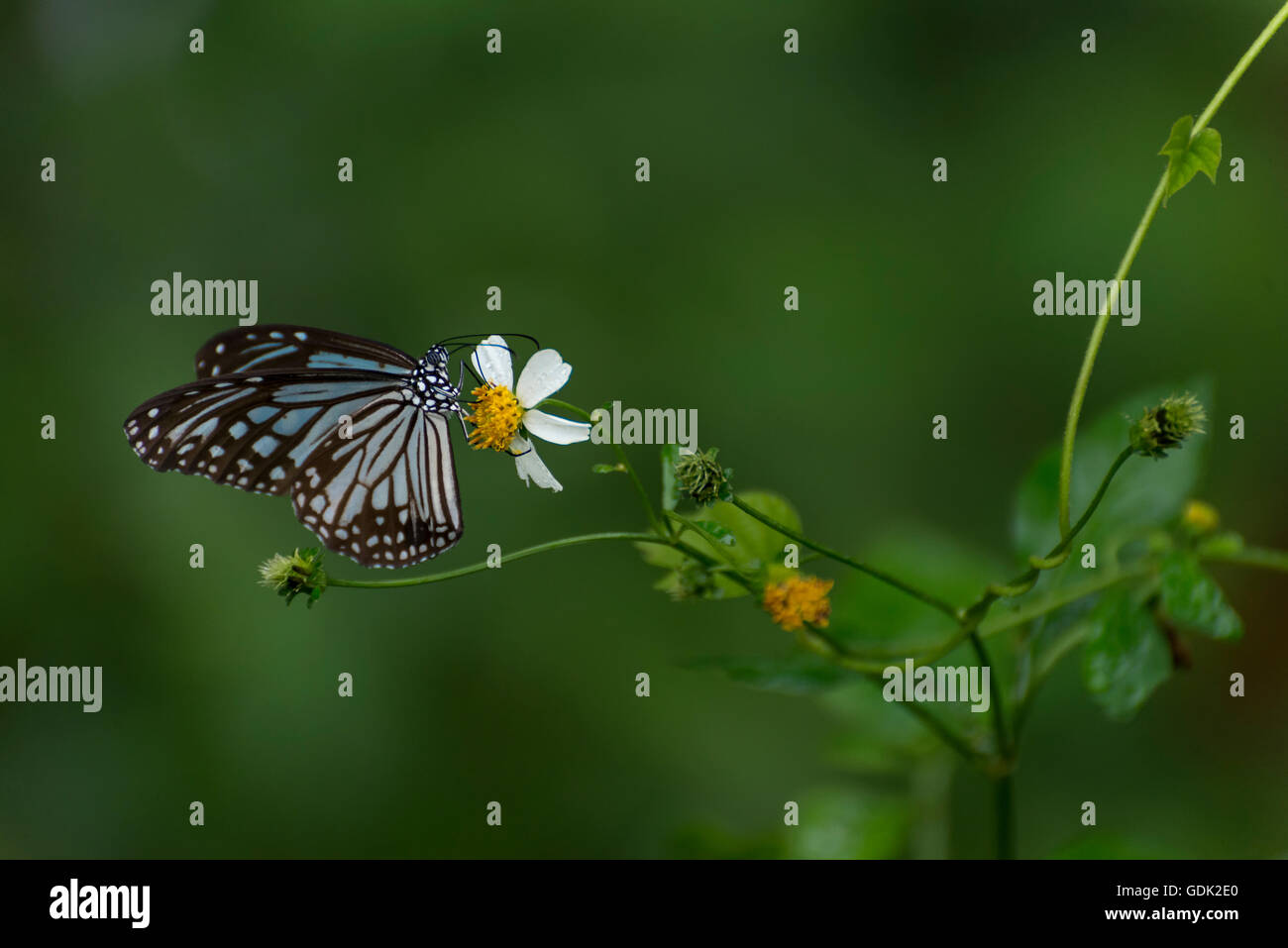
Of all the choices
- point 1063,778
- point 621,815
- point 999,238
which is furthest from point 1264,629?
point 621,815

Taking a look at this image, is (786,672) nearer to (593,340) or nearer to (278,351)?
(278,351)

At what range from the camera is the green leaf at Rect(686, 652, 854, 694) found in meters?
1.63

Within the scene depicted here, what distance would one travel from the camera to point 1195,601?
1460mm

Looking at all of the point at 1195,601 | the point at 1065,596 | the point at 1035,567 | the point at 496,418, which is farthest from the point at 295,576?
the point at 1195,601

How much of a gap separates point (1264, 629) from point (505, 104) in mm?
2960

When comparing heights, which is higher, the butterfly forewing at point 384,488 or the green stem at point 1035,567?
the butterfly forewing at point 384,488

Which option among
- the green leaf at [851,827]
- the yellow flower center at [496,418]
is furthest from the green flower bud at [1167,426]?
the green leaf at [851,827]

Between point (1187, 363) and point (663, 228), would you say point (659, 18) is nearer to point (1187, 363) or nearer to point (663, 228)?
point (663, 228)

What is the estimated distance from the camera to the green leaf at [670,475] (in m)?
1.40

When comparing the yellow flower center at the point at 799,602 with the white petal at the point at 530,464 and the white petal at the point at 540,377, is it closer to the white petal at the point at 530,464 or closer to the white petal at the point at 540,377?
the white petal at the point at 530,464

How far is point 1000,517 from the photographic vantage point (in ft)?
10.4

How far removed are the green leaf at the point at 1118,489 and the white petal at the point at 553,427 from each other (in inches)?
32.7

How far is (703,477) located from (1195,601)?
756 millimetres

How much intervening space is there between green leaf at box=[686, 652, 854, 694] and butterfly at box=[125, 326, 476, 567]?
1.96 feet
